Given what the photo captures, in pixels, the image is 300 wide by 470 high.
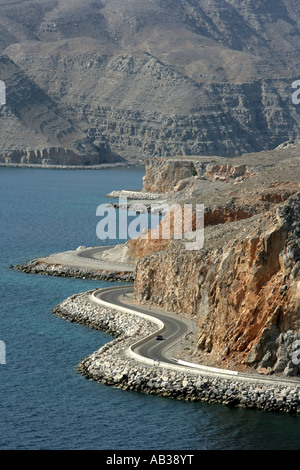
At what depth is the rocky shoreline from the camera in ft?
347

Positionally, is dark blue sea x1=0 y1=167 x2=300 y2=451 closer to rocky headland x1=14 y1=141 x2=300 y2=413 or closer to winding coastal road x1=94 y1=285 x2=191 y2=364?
rocky headland x1=14 y1=141 x2=300 y2=413

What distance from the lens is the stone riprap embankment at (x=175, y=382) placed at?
200 ft

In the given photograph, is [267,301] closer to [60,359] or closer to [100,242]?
[60,359]

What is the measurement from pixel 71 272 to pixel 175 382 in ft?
150

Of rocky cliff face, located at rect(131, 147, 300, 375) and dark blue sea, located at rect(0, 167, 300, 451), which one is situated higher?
rocky cliff face, located at rect(131, 147, 300, 375)

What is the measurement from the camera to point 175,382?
64500 mm

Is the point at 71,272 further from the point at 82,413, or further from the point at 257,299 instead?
the point at 82,413

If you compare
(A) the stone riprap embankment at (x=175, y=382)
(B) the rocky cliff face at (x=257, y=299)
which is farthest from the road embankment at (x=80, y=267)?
(B) the rocky cliff face at (x=257, y=299)

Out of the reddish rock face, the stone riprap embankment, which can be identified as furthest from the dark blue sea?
the reddish rock face

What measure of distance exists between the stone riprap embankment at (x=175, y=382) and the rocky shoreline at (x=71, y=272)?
27.2 m

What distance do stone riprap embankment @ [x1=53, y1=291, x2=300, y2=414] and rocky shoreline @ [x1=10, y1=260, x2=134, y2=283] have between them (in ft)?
89.3

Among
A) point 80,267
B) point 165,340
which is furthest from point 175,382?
point 80,267
